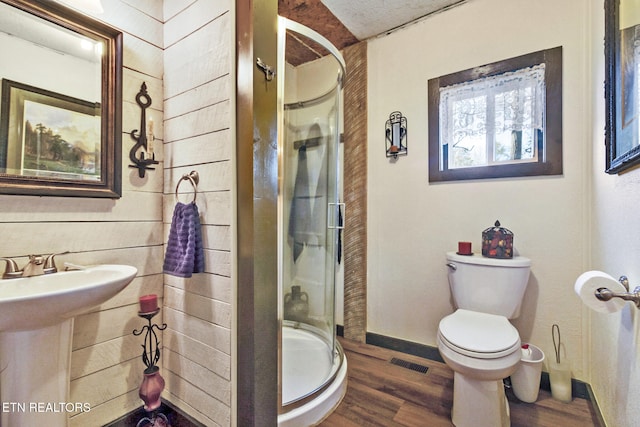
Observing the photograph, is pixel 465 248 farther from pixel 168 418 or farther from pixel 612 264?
pixel 168 418

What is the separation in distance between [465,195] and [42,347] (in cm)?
216

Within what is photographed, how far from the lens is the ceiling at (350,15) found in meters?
1.80

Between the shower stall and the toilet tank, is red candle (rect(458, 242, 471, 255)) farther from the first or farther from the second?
the shower stall

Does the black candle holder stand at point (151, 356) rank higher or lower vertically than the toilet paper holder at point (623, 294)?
lower

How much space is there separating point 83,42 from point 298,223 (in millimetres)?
1500

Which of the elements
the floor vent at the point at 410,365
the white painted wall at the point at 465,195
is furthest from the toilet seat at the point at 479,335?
the floor vent at the point at 410,365

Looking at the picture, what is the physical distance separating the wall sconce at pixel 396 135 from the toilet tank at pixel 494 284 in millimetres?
877

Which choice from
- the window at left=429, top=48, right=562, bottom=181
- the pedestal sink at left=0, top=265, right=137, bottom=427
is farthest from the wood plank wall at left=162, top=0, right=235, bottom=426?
the window at left=429, top=48, right=562, bottom=181

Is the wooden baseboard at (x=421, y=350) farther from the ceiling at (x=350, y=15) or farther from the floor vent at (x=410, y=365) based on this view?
the ceiling at (x=350, y=15)

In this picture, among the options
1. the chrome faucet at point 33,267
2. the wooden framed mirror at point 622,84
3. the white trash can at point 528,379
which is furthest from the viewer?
the white trash can at point 528,379

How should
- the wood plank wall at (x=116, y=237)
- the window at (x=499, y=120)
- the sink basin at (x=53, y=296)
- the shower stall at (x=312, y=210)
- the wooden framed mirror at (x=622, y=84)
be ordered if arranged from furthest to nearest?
the shower stall at (x=312, y=210) < the window at (x=499, y=120) < the wood plank wall at (x=116, y=237) < the wooden framed mirror at (x=622, y=84) < the sink basin at (x=53, y=296)

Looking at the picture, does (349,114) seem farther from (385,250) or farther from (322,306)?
(322,306)

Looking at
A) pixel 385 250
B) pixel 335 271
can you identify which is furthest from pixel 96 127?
pixel 385 250

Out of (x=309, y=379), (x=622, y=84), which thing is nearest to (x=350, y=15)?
(x=622, y=84)
